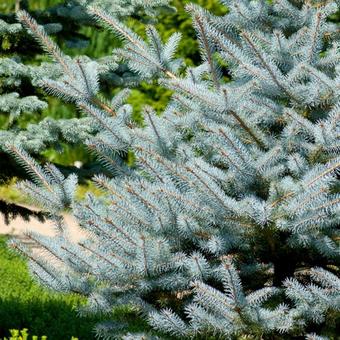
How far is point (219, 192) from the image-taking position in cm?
312

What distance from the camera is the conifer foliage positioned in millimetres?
3123

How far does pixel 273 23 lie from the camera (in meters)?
3.72

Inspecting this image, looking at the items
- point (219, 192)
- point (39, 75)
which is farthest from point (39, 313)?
point (219, 192)

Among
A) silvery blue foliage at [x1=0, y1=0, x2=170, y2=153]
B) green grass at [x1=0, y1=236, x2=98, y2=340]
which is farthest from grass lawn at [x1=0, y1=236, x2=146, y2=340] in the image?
silvery blue foliage at [x1=0, y1=0, x2=170, y2=153]

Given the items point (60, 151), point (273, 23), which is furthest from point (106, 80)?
point (273, 23)

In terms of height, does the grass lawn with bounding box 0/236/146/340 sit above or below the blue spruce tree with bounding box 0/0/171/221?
below

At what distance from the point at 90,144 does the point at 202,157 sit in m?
0.47

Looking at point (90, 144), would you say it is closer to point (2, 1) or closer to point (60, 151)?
point (60, 151)

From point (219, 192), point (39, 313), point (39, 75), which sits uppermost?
point (219, 192)

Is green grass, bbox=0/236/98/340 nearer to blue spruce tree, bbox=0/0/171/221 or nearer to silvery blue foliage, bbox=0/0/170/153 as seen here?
blue spruce tree, bbox=0/0/171/221

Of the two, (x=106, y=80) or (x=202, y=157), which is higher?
(x=202, y=157)

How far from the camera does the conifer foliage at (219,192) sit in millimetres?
3123

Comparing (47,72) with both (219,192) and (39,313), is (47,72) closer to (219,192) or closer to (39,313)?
(39,313)

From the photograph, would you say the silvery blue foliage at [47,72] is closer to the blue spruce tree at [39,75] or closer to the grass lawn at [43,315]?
the blue spruce tree at [39,75]
